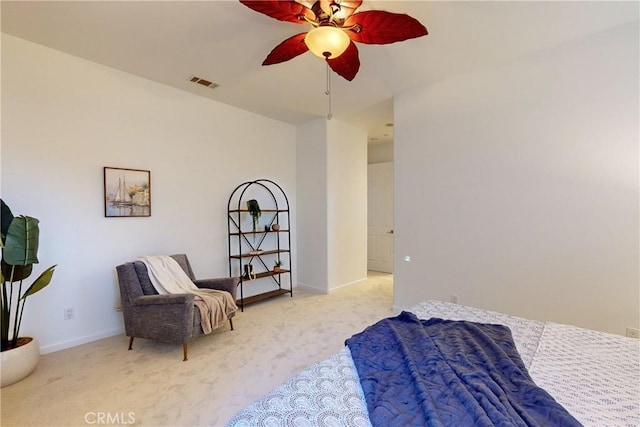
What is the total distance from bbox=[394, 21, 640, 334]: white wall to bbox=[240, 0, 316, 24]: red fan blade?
2137mm

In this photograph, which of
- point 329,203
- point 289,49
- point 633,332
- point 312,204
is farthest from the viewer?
point 312,204

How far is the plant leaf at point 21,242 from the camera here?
224 centimetres

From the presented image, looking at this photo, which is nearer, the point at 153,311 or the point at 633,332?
the point at 633,332

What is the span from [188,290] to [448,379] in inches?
106

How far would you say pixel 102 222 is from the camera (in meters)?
3.09

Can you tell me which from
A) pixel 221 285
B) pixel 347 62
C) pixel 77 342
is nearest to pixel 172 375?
pixel 221 285

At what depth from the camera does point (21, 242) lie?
2277mm

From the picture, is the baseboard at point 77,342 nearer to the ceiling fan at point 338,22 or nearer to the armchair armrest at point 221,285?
the armchair armrest at point 221,285

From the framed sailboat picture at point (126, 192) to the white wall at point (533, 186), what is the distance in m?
3.03

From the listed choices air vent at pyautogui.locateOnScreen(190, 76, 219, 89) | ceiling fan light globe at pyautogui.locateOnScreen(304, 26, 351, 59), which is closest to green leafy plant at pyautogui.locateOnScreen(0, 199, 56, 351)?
air vent at pyautogui.locateOnScreen(190, 76, 219, 89)

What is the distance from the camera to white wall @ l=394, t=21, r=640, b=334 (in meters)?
2.41

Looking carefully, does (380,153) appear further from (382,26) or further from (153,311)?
(153,311)

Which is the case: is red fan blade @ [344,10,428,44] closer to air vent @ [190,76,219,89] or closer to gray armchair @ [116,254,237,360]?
air vent @ [190,76,219,89]

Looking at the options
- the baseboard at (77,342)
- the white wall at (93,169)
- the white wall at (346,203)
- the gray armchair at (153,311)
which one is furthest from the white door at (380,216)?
the baseboard at (77,342)
